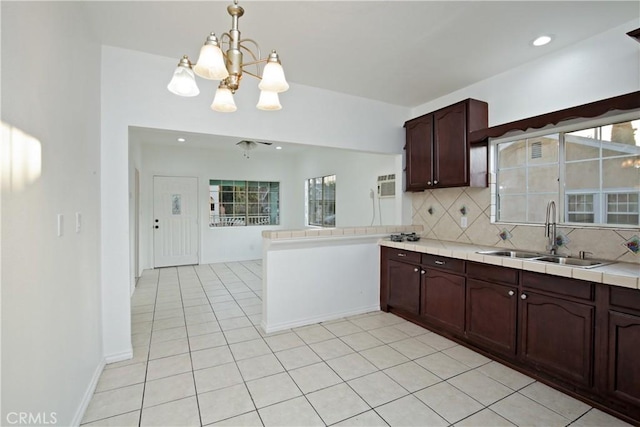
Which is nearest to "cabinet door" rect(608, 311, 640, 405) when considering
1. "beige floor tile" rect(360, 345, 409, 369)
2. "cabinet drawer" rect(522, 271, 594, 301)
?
"cabinet drawer" rect(522, 271, 594, 301)

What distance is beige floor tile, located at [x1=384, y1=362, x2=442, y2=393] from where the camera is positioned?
2.18 meters

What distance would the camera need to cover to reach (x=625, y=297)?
178 centimetres

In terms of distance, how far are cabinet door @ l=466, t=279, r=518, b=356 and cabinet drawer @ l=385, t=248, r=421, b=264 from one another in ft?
2.04

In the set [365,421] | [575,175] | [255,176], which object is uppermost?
[255,176]

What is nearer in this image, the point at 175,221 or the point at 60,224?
the point at 60,224

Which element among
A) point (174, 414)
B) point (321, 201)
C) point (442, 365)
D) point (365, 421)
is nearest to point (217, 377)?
point (174, 414)

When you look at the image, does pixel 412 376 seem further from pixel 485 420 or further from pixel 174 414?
pixel 174 414

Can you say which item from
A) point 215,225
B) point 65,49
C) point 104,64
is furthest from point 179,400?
point 215,225

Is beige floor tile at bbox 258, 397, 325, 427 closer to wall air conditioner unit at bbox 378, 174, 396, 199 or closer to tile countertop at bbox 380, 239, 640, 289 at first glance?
tile countertop at bbox 380, 239, 640, 289

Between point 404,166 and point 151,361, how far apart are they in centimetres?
342

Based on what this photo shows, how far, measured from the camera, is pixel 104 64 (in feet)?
8.06

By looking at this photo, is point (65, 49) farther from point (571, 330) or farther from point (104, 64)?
point (571, 330)

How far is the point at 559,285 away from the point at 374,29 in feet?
7.33

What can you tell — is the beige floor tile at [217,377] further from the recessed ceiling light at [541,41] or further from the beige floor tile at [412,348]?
the recessed ceiling light at [541,41]
